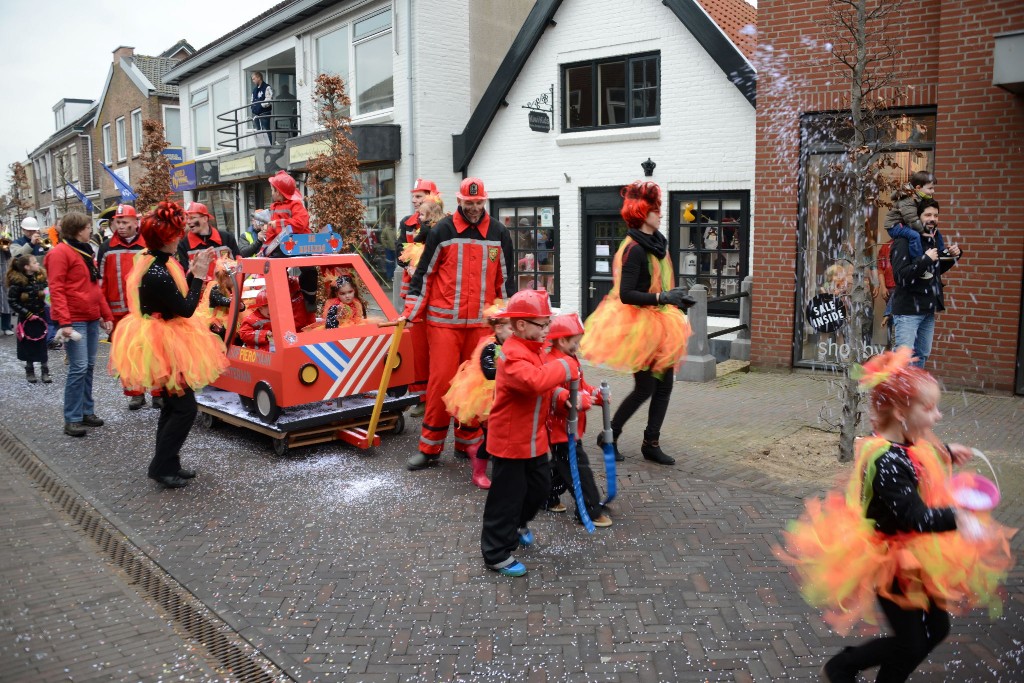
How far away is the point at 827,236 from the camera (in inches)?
392

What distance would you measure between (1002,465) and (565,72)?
10.0 m

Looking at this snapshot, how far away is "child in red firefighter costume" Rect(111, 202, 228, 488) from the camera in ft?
19.6

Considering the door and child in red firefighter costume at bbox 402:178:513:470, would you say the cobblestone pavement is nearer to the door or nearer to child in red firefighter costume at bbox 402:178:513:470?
child in red firefighter costume at bbox 402:178:513:470

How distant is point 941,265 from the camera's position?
753 centimetres

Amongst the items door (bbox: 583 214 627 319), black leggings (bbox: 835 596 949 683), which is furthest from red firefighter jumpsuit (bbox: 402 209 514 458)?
door (bbox: 583 214 627 319)

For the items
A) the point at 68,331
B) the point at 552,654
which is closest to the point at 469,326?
the point at 552,654

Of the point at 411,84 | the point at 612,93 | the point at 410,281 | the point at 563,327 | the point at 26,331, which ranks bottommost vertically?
the point at 26,331

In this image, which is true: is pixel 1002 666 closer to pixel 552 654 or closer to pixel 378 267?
pixel 552 654

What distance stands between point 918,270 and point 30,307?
1051 centimetres

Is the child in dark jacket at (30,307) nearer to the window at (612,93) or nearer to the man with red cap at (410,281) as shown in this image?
the man with red cap at (410,281)

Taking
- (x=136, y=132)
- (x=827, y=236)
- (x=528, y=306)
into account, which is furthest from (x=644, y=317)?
(x=136, y=132)

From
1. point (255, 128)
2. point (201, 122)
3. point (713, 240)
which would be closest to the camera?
point (713, 240)

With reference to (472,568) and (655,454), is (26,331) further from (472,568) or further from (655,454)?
(472,568)

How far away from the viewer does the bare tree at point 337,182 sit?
13930mm
